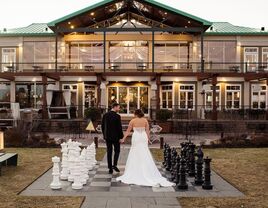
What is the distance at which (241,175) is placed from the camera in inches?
436

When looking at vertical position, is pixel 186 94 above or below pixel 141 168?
above

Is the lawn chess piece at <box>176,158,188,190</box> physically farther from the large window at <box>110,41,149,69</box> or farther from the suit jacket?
the large window at <box>110,41,149,69</box>

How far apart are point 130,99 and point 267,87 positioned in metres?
11.7

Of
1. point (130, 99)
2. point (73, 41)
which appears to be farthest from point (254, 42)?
point (73, 41)

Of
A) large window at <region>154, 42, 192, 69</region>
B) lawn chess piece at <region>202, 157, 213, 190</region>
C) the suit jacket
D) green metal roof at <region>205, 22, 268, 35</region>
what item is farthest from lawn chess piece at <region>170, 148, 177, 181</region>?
green metal roof at <region>205, 22, 268, 35</region>

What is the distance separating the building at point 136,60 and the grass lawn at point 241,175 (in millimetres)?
17545


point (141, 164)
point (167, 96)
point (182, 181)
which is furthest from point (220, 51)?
point (182, 181)

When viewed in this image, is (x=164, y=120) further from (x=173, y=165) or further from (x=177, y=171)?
(x=177, y=171)

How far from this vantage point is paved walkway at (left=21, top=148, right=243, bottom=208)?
308 inches

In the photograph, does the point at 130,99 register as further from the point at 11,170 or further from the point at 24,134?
the point at 11,170

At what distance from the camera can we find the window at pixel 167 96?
34825 mm

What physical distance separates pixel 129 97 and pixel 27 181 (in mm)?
25846

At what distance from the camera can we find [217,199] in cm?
827

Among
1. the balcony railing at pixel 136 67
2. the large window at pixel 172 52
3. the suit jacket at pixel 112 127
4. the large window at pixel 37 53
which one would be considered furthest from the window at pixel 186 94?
the suit jacket at pixel 112 127
